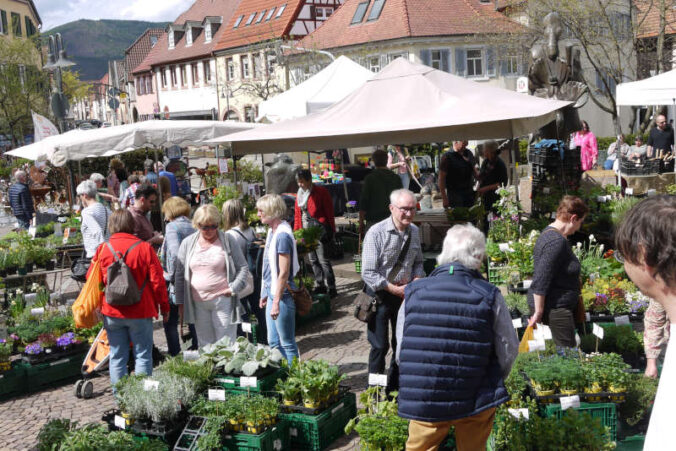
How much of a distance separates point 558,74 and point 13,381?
955 centimetres

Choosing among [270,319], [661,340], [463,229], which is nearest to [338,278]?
[270,319]

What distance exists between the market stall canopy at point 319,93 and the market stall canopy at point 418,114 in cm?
266

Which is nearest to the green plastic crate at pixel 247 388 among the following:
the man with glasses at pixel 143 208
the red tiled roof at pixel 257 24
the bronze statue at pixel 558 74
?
the man with glasses at pixel 143 208

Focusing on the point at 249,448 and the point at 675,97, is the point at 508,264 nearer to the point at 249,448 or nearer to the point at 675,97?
the point at 675,97

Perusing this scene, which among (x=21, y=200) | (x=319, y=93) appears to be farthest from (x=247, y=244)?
(x=21, y=200)

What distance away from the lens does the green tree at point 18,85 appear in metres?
35.8

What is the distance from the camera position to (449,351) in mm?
3504

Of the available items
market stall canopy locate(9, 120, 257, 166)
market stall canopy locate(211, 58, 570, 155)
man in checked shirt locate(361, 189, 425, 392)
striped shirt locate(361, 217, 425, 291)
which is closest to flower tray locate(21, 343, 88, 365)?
market stall canopy locate(211, 58, 570, 155)

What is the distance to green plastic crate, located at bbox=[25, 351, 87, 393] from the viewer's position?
7268 millimetres

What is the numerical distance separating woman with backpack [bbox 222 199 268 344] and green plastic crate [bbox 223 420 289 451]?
201cm

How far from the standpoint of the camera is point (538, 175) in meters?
11.5

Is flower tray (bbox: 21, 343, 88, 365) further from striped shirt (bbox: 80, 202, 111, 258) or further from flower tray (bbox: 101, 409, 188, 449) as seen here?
flower tray (bbox: 101, 409, 188, 449)

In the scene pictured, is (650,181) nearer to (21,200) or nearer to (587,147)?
(587,147)

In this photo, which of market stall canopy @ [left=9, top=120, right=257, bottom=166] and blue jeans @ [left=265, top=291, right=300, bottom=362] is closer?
blue jeans @ [left=265, top=291, right=300, bottom=362]
